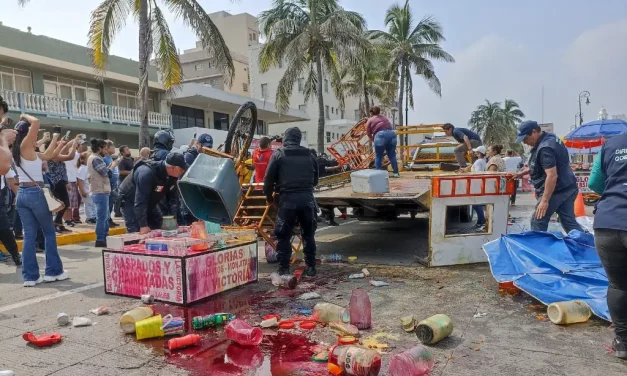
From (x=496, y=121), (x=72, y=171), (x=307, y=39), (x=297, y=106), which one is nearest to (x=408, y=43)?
(x=307, y=39)

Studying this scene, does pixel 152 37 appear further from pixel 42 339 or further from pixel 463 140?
pixel 42 339

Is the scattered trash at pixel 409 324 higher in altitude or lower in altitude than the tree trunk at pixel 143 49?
lower

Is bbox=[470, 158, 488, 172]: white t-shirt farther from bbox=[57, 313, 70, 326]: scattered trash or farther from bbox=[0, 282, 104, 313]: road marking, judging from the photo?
bbox=[57, 313, 70, 326]: scattered trash

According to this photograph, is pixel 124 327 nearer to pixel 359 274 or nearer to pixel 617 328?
pixel 359 274

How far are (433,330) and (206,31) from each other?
43.5 ft

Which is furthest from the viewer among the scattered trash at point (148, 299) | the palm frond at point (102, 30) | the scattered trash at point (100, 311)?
the palm frond at point (102, 30)

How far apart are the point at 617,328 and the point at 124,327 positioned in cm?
372

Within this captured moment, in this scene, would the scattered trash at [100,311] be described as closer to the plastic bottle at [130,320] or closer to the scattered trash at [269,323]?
the plastic bottle at [130,320]

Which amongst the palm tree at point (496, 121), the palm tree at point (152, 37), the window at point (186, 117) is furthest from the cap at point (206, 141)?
the palm tree at point (496, 121)

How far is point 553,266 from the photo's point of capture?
450cm

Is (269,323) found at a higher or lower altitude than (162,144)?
lower

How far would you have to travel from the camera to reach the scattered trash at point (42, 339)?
364 centimetres

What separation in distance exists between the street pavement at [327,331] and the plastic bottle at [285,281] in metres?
0.11

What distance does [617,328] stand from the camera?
10.5 ft
